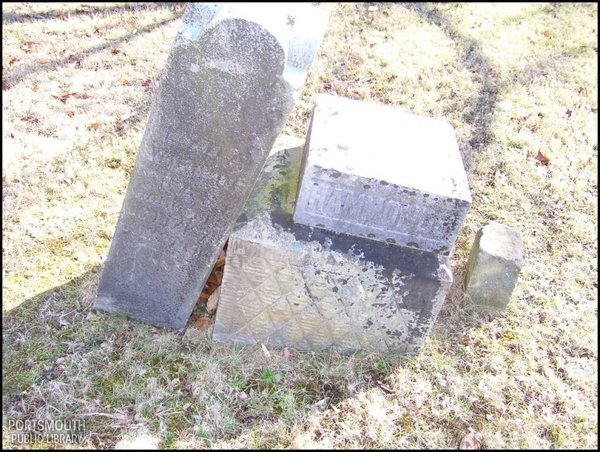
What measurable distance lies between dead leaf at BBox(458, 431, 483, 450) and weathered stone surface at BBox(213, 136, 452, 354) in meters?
0.54

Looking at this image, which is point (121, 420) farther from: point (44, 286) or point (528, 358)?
point (528, 358)

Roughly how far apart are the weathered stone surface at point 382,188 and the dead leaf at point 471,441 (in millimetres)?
956

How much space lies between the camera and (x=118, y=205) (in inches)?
145

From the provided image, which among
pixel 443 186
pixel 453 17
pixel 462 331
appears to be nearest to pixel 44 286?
pixel 443 186

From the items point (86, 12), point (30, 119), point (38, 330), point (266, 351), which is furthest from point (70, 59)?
point (266, 351)

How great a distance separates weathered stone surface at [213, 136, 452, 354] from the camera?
8.44ft

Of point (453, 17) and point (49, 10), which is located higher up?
point (453, 17)

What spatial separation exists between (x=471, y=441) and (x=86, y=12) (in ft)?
20.3

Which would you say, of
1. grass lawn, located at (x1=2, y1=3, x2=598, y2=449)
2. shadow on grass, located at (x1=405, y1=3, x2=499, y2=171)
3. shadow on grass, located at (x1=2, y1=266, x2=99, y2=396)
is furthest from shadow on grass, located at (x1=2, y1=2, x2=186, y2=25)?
shadow on grass, located at (x1=2, y1=266, x2=99, y2=396)

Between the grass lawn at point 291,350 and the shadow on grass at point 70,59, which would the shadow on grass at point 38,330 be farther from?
the shadow on grass at point 70,59

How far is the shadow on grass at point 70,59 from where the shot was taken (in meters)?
4.81

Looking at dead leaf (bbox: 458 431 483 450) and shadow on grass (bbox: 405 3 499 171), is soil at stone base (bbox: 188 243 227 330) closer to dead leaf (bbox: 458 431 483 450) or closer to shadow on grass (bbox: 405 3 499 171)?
dead leaf (bbox: 458 431 483 450)

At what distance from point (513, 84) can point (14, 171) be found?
5.13 m

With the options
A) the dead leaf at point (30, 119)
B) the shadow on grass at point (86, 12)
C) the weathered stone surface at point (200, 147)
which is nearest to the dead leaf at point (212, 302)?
the weathered stone surface at point (200, 147)
